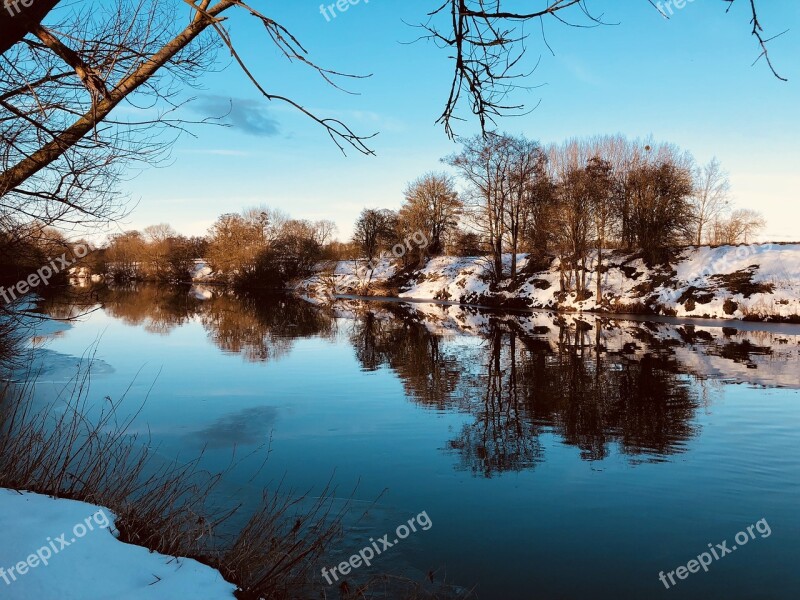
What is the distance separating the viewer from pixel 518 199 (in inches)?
1540

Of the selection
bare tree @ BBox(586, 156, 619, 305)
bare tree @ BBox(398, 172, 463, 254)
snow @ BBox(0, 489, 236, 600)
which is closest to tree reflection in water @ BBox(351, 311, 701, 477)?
snow @ BBox(0, 489, 236, 600)

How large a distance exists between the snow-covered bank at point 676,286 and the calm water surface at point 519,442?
9.76 m

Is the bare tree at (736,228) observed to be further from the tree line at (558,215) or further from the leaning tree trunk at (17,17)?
the leaning tree trunk at (17,17)

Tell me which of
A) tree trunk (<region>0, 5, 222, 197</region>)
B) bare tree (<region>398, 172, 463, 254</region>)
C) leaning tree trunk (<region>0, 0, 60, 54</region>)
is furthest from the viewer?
bare tree (<region>398, 172, 463, 254</region>)

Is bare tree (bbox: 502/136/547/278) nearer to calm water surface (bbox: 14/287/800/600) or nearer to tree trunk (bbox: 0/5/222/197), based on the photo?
calm water surface (bbox: 14/287/800/600)

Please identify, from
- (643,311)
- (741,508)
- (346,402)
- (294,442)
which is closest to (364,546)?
(294,442)

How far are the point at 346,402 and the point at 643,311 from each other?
25833 mm

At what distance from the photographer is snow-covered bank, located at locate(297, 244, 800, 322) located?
2811 cm

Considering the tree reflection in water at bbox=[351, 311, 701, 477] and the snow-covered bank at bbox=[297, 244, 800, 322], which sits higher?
the snow-covered bank at bbox=[297, 244, 800, 322]

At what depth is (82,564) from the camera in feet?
10.7

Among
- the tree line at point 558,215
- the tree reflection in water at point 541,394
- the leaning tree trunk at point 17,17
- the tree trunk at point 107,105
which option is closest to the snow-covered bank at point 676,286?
the tree line at point 558,215

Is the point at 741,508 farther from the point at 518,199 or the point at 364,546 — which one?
the point at 518,199

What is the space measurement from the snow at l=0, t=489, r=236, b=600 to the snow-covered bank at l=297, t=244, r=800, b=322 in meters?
30.4

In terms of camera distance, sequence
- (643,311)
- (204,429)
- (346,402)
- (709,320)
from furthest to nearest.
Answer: (643,311) → (709,320) → (346,402) → (204,429)
